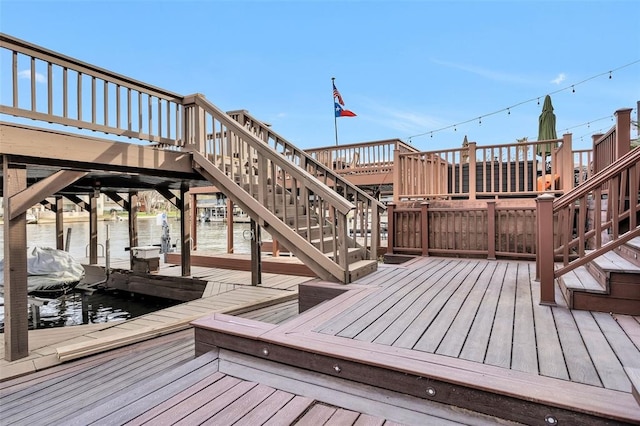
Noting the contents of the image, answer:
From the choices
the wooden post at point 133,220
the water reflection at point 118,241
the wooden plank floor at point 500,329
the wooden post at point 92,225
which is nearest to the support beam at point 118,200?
the wooden post at point 133,220

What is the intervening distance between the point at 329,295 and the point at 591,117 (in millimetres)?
17449

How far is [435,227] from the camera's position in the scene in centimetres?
593

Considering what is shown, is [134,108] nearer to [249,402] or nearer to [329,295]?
[329,295]

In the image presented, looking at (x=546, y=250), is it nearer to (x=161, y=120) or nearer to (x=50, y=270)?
(x=161, y=120)

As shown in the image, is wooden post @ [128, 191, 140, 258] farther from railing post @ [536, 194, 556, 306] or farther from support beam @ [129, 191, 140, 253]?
railing post @ [536, 194, 556, 306]


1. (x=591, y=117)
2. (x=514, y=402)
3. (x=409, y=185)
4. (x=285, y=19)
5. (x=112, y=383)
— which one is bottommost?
(x=112, y=383)

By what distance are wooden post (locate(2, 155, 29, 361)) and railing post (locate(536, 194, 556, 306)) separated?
478cm

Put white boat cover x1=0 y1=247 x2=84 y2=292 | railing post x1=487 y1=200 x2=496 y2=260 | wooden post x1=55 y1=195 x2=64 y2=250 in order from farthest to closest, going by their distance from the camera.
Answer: wooden post x1=55 y1=195 x2=64 y2=250, white boat cover x1=0 y1=247 x2=84 y2=292, railing post x1=487 y1=200 x2=496 y2=260

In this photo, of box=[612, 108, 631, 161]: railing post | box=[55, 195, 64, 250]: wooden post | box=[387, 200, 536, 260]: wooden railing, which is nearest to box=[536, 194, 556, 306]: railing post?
box=[612, 108, 631, 161]: railing post

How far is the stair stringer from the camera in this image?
3662 millimetres

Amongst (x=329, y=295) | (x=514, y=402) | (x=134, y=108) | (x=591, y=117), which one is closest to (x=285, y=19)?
(x=134, y=108)

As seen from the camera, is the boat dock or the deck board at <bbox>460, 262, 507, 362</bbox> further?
the deck board at <bbox>460, 262, 507, 362</bbox>

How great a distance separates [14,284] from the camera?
124 inches

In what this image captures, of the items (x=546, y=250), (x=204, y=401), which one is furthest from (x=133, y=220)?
(x=546, y=250)
